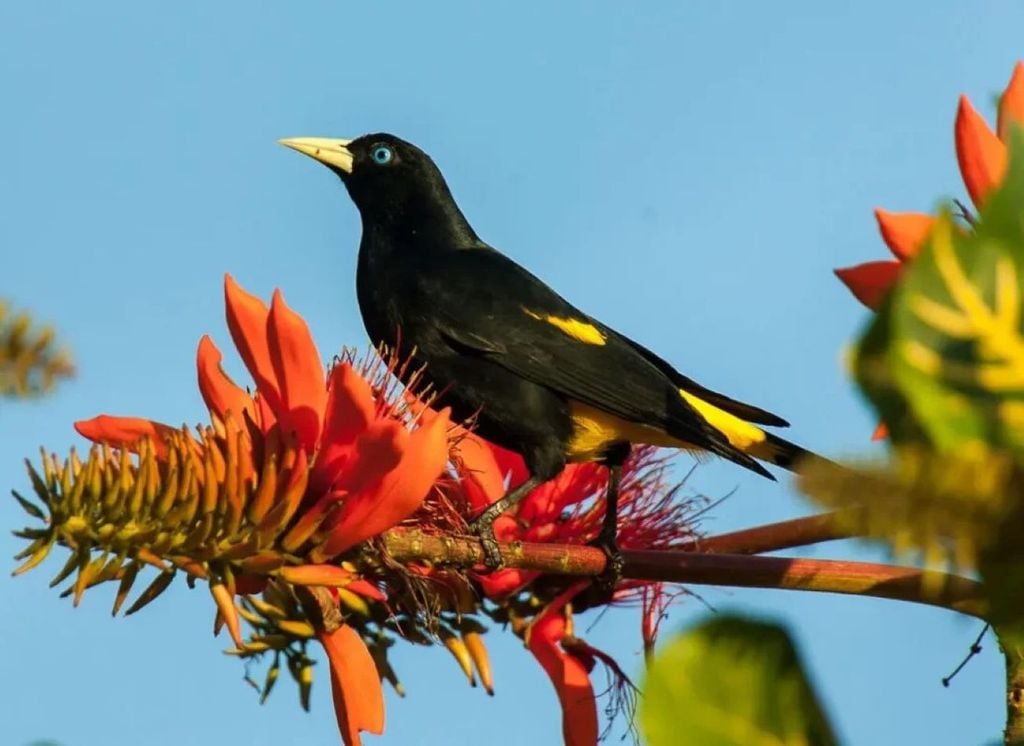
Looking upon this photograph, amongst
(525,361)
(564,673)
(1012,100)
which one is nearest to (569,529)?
(564,673)

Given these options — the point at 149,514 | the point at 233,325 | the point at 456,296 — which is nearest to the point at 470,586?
the point at 233,325

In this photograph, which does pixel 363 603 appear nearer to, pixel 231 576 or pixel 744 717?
pixel 231 576

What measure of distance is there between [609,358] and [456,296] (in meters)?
0.47

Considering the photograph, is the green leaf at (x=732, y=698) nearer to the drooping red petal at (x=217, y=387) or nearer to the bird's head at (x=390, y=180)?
the drooping red petal at (x=217, y=387)

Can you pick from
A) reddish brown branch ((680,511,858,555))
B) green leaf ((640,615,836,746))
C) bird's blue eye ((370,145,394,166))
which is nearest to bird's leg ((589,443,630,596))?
reddish brown branch ((680,511,858,555))

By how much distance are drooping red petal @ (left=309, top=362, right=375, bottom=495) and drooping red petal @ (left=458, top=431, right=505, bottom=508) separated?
1.90 ft

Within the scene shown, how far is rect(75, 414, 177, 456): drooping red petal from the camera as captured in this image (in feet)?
5.71

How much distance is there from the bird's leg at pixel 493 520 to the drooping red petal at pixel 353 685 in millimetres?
199

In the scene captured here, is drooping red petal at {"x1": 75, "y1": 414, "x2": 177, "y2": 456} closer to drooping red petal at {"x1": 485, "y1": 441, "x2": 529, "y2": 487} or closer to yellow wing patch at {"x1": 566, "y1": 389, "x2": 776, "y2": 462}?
drooping red petal at {"x1": 485, "y1": 441, "x2": 529, "y2": 487}

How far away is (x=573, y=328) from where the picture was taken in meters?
4.46

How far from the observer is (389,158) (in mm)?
5168

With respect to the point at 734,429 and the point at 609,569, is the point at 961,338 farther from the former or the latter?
the point at 734,429

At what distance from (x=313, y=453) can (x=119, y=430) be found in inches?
8.9

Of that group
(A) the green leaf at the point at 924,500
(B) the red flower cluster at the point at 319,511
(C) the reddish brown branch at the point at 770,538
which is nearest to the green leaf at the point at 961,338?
(A) the green leaf at the point at 924,500
